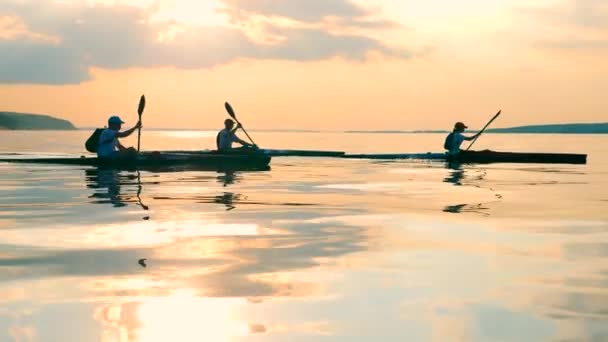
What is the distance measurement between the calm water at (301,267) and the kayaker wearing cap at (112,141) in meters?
6.47

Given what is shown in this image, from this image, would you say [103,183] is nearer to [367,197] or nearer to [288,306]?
[367,197]

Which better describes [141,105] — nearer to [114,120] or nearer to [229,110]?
[114,120]

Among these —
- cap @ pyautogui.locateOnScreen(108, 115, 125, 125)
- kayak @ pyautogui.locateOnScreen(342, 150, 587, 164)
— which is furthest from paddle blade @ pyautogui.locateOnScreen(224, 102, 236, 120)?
kayak @ pyautogui.locateOnScreen(342, 150, 587, 164)

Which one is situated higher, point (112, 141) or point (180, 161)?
point (112, 141)

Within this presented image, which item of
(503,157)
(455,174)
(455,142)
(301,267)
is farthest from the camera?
(455,142)

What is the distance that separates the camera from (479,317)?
7.52 m

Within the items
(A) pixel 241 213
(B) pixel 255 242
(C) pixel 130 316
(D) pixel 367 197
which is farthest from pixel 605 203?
(C) pixel 130 316

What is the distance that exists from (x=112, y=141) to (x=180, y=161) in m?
2.81

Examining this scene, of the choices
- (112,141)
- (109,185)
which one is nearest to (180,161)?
(112,141)

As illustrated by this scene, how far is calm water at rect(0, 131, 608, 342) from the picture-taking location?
7.20 meters

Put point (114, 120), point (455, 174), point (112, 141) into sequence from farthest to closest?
point (455, 174) < point (112, 141) < point (114, 120)

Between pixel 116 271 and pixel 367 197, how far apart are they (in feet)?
38.8

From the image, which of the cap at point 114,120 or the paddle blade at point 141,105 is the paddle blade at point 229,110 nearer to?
the paddle blade at point 141,105

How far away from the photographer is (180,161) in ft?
97.2
